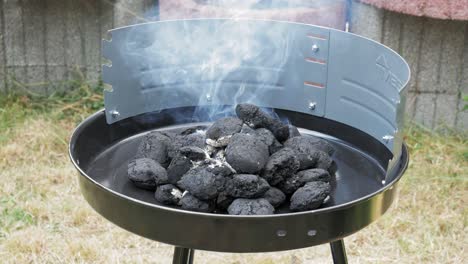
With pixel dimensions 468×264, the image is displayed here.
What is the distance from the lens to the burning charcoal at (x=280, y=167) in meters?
1.58

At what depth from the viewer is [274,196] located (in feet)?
5.07

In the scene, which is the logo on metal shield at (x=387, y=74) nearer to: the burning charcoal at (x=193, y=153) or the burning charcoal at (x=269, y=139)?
the burning charcoal at (x=269, y=139)

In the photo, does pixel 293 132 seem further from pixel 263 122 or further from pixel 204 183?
pixel 204 183

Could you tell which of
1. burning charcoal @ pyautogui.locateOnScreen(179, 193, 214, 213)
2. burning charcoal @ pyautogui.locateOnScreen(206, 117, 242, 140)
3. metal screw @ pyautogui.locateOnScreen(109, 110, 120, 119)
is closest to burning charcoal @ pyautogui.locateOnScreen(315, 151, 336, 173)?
burning charcoal @ pyautogui.locateOnScreen(206, 117, 242, 140)

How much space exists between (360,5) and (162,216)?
2.25 metres

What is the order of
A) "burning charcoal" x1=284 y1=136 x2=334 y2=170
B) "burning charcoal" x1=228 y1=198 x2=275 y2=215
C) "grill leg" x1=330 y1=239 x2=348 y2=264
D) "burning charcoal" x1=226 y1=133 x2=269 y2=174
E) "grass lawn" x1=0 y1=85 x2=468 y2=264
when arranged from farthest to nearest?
"grass lawn" x1=0 y1=85 x2=468 y2=264, "grill leg" x1=330 y1=239 x2=348 y2=264, "burning charcoal" x1=284 y1=136 x2=334 y2=170, "burning charcoal" x1=226 y1=133 x2=269 y2=174, "burning charcoal" x1=228 y1=198 x2=275 y2=215

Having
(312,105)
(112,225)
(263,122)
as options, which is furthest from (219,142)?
(112,225)

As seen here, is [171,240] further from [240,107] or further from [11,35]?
[11,35]

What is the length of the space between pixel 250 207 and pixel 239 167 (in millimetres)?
135

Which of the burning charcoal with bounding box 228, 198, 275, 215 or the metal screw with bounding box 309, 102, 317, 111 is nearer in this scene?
the burning charcoal with bounding box 228, 198, 275, 215

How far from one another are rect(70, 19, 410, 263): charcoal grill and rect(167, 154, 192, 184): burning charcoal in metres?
0.07

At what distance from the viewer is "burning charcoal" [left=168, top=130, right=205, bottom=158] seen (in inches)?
67.4

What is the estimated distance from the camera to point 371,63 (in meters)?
1.76

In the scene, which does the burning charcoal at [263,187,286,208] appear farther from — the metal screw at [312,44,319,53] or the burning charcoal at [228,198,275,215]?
the metal screw at [312,44,319,53]
